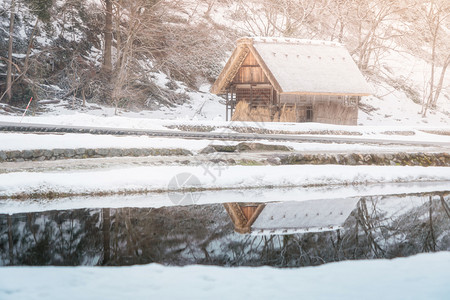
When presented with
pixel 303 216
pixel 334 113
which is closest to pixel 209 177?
pixel 303 216

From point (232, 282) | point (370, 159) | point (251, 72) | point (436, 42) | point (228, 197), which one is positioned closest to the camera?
point (232, 282)

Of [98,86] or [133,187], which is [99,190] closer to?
[133,187]

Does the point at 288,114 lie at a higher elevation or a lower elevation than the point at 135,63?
lower

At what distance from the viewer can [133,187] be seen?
1149 cm

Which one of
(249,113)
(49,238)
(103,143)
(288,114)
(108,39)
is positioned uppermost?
(108,39)

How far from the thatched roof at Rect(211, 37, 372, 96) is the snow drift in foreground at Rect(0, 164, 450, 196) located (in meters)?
13.8

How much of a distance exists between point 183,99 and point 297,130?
561 inches

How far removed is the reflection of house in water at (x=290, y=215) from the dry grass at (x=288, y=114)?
19.2 m

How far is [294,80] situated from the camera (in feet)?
94.7

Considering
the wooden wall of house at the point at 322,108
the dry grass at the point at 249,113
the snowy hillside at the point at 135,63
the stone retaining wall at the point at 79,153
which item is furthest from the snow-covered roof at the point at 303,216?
the snowy hillside at the point at 135,63

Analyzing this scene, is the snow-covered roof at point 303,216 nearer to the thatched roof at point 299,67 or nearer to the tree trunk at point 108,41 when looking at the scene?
the thatched roof at point 299,67

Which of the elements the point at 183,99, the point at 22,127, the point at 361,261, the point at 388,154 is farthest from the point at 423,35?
the point at 361,261

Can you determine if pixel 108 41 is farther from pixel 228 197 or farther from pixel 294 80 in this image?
pixel 228 197

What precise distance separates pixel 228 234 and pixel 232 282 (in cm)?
262
